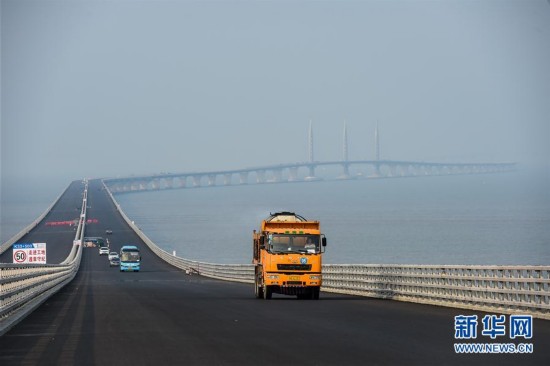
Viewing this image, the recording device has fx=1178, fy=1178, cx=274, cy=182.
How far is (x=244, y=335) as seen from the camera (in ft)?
81.8

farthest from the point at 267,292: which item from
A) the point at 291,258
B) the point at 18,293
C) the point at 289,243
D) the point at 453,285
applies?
the point at 18,293

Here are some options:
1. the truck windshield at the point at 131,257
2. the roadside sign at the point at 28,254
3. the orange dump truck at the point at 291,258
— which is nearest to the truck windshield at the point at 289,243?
the orange dump truck at the point at 291,258

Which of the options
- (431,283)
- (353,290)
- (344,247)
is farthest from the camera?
(344,247)

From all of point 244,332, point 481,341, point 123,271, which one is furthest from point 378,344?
point 123,271

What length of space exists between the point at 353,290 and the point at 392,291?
635 cm

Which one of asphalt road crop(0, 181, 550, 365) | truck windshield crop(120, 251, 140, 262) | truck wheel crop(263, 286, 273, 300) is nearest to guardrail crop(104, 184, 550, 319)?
asphalt road crop(0, 181, 550, 365)

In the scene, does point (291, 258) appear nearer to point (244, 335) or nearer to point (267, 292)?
point (267, 292)

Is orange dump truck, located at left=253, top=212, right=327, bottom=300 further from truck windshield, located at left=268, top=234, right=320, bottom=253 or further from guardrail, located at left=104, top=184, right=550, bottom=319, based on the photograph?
guardrail, located at left=104, top=184, right=550, bottom=319

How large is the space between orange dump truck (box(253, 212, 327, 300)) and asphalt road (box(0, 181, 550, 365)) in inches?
117

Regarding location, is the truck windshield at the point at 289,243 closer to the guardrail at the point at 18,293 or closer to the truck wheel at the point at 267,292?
the truck wheel at the point at 267,292

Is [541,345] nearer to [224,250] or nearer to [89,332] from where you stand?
[89,332]

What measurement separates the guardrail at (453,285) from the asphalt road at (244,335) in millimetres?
801

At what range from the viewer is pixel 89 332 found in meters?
26.0

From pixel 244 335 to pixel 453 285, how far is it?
472 inches
